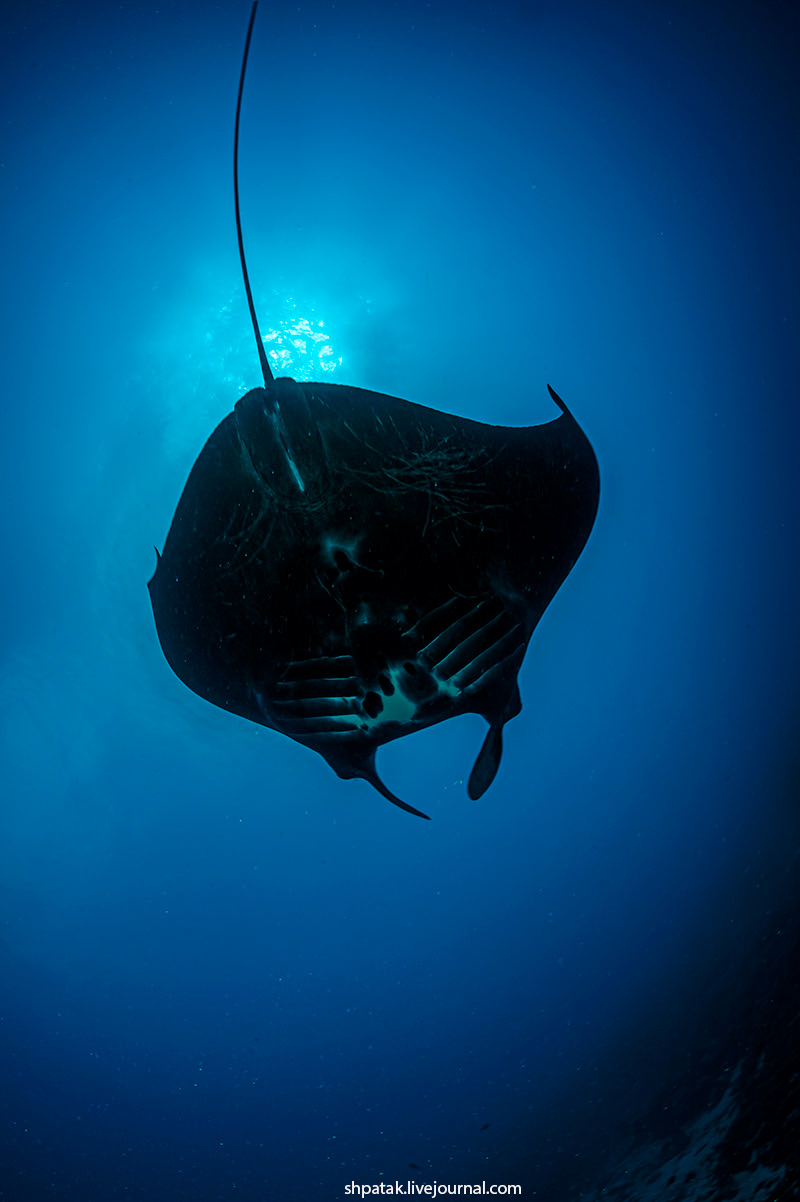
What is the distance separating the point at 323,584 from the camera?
2902 millimetres

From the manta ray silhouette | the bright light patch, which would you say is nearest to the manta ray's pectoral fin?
the manta ray silhouette

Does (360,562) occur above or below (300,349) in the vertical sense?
Result: below

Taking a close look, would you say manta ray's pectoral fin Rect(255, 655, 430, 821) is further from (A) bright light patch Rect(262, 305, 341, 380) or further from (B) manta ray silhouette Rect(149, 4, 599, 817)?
(A) bright light patch Rect(262, 305, 341, 380)

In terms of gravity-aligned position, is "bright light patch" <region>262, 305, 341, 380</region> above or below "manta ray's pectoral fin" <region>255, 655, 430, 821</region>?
above

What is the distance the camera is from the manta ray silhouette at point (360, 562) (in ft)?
9.37

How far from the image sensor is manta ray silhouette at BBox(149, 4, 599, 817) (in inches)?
112

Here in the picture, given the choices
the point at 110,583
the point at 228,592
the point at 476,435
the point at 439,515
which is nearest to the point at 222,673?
the point at 228,592

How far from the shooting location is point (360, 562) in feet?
9.56

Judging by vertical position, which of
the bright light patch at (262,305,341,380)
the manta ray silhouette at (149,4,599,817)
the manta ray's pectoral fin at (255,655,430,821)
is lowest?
the manta ray's pectoral fin at (255,655,430,821)

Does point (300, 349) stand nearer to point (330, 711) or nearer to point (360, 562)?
point (360, 562)

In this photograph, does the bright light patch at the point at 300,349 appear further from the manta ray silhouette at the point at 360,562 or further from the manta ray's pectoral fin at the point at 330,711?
the manta ray's pectoral fin at the point at 330,711

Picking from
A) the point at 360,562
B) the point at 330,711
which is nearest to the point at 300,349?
the point at 360,562

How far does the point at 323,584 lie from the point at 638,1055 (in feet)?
37.0

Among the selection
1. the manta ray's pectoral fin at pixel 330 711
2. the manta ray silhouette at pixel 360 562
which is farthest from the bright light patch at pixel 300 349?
the manta ray's pectoral fin at pixel 330 711
